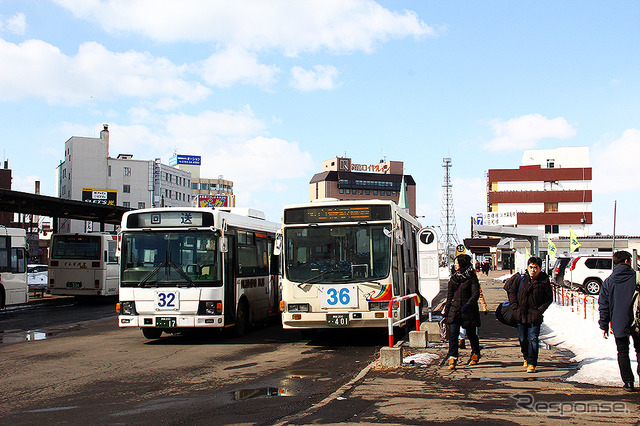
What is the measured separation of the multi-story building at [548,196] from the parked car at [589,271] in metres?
58.6

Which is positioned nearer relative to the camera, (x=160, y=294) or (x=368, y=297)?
(x=368, y=297)

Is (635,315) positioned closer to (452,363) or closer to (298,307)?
(452,363)

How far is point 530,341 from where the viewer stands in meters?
9.08

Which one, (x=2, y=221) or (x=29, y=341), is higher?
(x=2, y=221)

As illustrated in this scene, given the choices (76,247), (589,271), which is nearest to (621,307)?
(76,247)

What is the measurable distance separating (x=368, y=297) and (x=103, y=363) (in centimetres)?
503

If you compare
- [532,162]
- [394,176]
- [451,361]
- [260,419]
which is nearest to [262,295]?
[451,361]

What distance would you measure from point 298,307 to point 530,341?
497cm

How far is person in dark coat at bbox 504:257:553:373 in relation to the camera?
9016 millimetres

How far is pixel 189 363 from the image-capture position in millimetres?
11031

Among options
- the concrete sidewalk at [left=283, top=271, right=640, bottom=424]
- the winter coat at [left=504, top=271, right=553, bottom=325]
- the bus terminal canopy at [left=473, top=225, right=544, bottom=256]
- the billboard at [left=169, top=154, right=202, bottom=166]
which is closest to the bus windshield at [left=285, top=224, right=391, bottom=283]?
the concrete sidewalk at [left=283, top=271, right=640, bottom=424]

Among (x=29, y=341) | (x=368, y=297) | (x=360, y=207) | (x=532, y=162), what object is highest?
(x=532, y=162)

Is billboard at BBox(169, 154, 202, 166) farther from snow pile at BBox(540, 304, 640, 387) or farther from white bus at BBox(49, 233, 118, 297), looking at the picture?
snow pile at BBox(540, 304, 640, 387)

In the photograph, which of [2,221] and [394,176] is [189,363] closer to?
[2,221]
